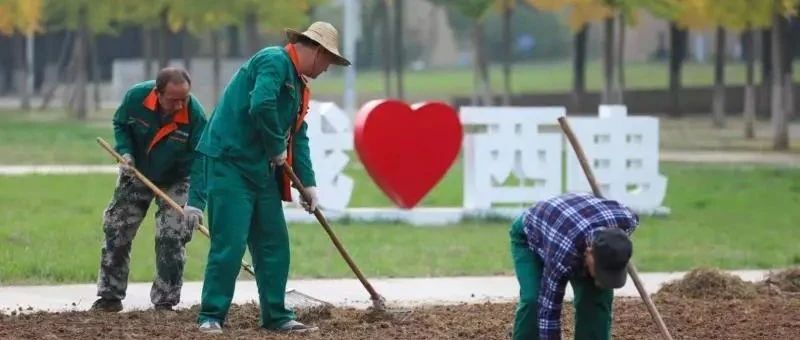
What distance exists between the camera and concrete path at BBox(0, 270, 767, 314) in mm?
10297

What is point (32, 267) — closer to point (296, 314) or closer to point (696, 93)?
point (296, 314)

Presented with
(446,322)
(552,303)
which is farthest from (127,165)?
(552,303)

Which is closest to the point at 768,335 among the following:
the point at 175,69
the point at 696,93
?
the point at 175,69

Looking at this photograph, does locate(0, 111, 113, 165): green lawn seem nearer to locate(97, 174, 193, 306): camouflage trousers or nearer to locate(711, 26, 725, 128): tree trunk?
locate(711, 26, 725, 128): tree trunk

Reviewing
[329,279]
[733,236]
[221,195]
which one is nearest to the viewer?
[221,195]

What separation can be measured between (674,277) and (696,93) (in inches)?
1515

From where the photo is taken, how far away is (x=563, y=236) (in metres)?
6.58

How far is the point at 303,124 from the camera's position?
8.88 meters

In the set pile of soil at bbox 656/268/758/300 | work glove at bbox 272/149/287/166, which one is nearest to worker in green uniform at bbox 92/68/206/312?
work glove at bbox 272/149/287/166

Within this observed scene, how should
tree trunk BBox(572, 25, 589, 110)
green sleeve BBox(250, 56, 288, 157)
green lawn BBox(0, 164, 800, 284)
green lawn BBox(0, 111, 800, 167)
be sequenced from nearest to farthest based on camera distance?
green sleeve BBox(250, 56, 288, 157) < green lawn BBox(0, 164, 800, 284) < green lawn BBox(0, 111, 800, 167) < tree trunk BBox(572, 25, 589, 110)

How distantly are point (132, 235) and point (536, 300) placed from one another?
3.58m

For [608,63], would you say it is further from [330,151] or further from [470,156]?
[330,151]

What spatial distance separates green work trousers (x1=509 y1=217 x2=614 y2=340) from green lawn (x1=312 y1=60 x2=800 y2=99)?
43.0 meters

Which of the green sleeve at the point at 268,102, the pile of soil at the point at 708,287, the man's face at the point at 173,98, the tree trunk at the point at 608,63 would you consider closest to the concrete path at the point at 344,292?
the pile of soil at the point at 708,287
